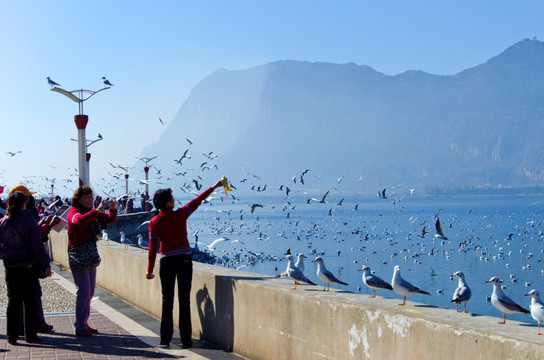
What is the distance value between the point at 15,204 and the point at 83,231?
80cm

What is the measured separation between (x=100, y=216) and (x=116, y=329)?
5.42 feet

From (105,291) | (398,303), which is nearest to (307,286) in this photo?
(398,303)

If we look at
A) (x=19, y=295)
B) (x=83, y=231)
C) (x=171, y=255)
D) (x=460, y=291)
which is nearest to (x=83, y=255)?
(x=83, y=231)

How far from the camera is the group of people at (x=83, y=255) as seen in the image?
25.4ft

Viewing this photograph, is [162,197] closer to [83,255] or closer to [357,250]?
[83,255]

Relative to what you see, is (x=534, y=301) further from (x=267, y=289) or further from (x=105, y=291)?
(x=105, y=291)

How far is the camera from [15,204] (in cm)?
804

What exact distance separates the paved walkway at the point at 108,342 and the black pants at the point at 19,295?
16 centimetres

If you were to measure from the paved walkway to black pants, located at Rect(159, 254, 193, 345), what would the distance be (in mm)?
183

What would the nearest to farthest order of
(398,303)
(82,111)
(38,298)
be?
(398,303) → (38,298) → (82,111)

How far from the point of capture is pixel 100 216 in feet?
27.0

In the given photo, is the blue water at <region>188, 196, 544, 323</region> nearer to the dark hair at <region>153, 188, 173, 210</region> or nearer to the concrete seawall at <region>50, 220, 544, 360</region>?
the concrete seawall at <region>50, 220, 544, 360</region>

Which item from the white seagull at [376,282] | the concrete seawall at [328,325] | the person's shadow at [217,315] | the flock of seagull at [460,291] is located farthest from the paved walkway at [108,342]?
the white seagull at [376,282]

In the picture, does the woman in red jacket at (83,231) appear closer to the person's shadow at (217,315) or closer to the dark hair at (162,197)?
the dark hair at (162,197)
